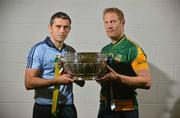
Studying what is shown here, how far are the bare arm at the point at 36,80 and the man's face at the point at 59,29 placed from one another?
26 centimetres

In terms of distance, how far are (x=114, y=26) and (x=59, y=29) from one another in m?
0.37

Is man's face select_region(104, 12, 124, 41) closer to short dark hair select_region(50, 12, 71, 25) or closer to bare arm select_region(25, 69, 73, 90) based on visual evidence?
short dark hair select_region(50, 12, 71, 25)

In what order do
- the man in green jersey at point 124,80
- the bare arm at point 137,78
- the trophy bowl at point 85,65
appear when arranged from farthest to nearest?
1. the man in green jersey at point 124,80
2. the bare arm at point 137,78
3. the trophy bowl at point 85,65

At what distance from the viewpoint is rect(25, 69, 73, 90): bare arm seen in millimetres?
2064

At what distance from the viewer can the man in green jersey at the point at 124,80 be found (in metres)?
2.11

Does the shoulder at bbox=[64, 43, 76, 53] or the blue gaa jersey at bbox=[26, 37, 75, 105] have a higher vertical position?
the shoulder at bbox=[64, 43, 76, 53]

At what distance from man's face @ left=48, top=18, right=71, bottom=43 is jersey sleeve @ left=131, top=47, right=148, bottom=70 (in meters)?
0.50

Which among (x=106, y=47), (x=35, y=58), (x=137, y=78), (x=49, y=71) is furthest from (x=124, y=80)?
(x=35, y=58)

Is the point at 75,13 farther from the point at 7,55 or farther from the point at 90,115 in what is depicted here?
the point at 90,115

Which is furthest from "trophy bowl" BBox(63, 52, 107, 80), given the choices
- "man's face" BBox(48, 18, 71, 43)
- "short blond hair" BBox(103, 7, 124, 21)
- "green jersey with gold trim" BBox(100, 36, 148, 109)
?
"short blond hair" BBox(103, 7, 124, 21)

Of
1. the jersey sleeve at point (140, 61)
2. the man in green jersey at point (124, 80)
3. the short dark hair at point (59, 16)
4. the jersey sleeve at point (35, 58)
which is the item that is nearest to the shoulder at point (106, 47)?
the man in green jersey at point (124, 80)

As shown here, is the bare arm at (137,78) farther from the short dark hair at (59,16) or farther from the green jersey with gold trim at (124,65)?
the short dark hair at (59,16)

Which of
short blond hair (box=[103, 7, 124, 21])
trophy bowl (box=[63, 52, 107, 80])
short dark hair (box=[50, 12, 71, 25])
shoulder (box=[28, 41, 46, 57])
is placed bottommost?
trophy bowl (box=[63, 52, 107, 80])

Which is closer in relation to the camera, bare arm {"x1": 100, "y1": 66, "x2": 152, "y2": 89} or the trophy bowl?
the trophy bowl
